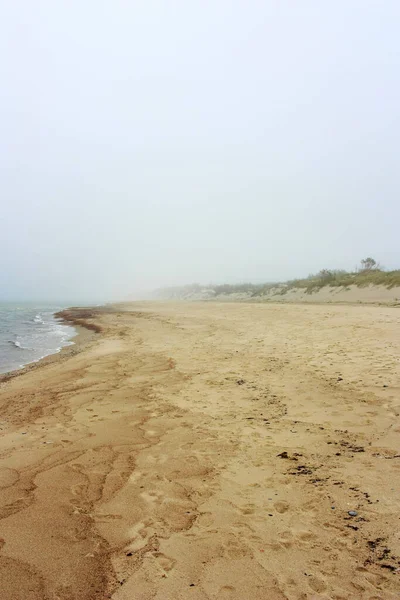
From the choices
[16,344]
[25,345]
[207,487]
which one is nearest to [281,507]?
[207,487]

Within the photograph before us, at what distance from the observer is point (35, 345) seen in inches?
646

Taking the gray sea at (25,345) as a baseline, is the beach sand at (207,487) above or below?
above

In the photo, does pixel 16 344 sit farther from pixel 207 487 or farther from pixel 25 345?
pixel 207 487

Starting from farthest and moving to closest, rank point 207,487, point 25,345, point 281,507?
1. point 25,345
2. point 207,487
3. point 281,507

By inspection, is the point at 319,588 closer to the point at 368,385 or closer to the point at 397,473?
the point at 397,473

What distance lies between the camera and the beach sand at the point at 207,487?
2346 millimetres

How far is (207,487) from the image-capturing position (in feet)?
11.3

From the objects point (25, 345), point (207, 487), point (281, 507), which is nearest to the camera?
point (281, 507)

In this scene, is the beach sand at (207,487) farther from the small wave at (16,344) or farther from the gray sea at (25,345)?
the small wave at (16,344)

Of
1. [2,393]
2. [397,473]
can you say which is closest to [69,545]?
[397,473]

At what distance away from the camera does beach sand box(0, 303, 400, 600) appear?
7.70ft

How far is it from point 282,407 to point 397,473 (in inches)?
86.0

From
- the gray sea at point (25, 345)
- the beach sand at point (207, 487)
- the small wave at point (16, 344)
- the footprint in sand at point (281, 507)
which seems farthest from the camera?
the small wave at point (16, 344)

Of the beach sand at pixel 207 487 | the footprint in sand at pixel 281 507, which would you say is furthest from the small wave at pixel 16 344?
the footprint in sand at pixel 281 507
